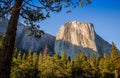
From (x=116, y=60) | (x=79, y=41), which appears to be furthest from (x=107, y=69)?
(x=79, y=41)

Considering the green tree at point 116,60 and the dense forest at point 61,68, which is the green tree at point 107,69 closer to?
the dense forest at point 61,68

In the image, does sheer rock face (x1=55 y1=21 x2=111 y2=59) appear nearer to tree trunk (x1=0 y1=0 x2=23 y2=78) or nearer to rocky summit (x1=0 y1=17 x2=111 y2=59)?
rocky summit (x1=0 y1=17 x2=111 y2=59)

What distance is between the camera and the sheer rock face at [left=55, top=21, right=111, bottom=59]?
7077 inches

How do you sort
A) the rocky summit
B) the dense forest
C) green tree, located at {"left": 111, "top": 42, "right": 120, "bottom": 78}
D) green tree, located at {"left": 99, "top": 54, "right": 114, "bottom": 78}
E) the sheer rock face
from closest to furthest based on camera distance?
the dense forest, green tree, located at {"left": 111, "top": 42, "right": 120, "bottom": 78}, green tree, located at {"left": 99, "top": 54, "right": 114, "bottom": 78}, the sheer rock face, the rocky summit

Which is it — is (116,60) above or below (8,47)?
above

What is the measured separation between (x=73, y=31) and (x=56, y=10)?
602ft

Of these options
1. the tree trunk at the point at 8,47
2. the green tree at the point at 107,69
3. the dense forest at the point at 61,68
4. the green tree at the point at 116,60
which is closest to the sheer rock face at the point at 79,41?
the dense forest at the point at 61,68

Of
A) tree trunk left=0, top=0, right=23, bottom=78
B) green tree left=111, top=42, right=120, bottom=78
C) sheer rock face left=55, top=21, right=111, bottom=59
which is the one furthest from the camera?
sheer rock face left=55, top=21, right=111, bottom=59

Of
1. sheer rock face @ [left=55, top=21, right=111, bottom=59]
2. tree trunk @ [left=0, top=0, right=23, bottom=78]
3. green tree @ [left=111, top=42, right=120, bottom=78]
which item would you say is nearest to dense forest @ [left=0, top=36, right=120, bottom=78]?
green tree @ [left=111, top=42, right=120, bottom=78]

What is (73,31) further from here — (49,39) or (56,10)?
(56,10)

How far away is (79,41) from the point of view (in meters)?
188

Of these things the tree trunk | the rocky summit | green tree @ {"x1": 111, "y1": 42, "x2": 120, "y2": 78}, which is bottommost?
the tree trunk

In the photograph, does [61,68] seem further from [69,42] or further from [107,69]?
[69,42]

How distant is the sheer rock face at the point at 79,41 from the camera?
180m
